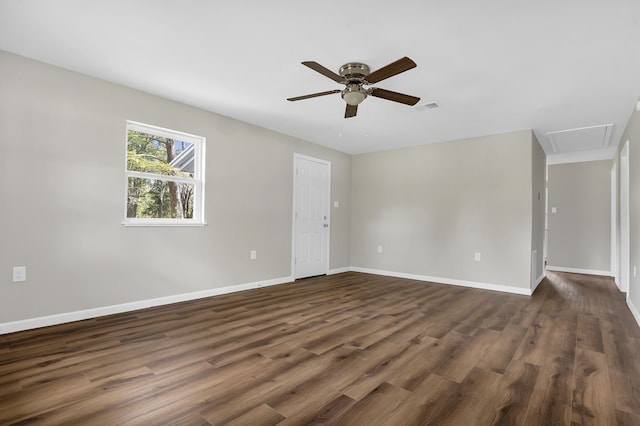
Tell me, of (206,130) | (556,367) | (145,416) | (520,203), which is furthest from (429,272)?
(145,416)

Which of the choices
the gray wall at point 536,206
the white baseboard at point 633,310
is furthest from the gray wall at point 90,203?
the white baseboard at point 633,310

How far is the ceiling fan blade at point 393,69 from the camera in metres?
2.20

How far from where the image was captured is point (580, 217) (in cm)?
653

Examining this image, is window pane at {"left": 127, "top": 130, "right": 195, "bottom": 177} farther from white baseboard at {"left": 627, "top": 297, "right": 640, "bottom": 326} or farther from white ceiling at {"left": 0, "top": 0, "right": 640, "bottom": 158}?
white baseboard at {"left": 627, "top": 297, "right": 640, "bottom": 326}

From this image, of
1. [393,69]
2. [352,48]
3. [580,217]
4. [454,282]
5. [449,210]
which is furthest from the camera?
[580,217]

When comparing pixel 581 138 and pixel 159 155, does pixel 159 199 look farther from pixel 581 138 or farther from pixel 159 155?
pixel 581 138

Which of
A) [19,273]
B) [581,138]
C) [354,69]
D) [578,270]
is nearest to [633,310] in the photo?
[581,138]

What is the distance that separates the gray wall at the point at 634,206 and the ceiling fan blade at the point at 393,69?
115 inches

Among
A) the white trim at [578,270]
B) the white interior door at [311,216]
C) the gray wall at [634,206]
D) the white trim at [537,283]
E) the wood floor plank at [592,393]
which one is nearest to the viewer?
the wood floor plank at [592,393]

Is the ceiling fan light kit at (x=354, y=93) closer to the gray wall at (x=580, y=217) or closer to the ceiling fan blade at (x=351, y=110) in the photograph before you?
the ceiling fan blade at (x=351, y=110)

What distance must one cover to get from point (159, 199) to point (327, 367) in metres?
2.73

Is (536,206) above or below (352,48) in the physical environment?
below

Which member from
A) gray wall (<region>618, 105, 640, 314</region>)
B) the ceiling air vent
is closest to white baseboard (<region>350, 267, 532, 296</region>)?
gray wall (<region>618, 105, 640, 314</region>)

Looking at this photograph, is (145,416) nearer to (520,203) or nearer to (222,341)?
(222,341)
